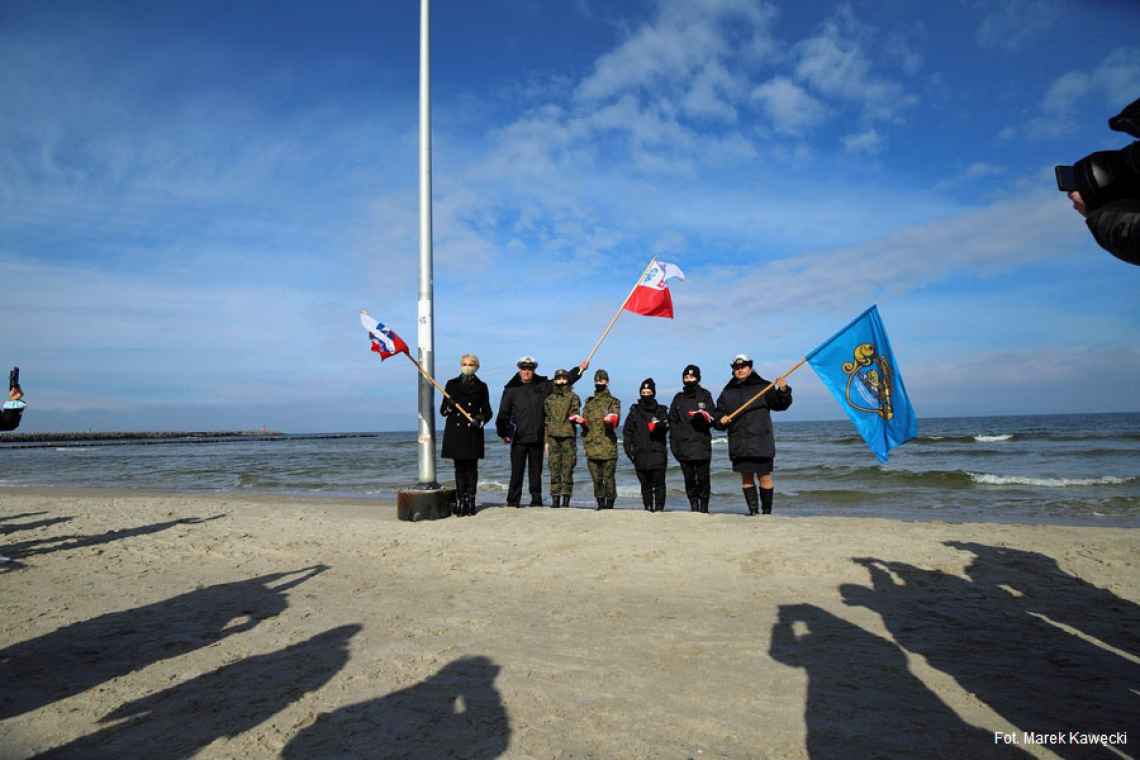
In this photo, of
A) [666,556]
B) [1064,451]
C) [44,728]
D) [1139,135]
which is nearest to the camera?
[1139,135]

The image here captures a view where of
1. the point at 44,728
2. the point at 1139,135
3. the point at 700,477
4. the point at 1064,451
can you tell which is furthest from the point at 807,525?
the point at 1064,451

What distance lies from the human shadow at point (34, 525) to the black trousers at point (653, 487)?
831cm

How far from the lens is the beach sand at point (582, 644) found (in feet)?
9.54

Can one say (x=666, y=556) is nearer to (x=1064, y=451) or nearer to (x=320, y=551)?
(x=320, y=551)

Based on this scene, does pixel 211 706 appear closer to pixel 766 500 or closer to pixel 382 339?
pixel 382 339

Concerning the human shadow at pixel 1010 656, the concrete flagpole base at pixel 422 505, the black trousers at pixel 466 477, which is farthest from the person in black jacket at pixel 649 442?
the human shadow at pixel 1010 656

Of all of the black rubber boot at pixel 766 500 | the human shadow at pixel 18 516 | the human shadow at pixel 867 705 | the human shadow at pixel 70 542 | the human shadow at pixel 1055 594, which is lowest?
the human shadow at pixel 1055 594

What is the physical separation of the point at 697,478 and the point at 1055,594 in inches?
184

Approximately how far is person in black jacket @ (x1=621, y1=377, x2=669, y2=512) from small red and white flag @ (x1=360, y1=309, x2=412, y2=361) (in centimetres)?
326

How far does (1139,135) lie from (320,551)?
23.7ft

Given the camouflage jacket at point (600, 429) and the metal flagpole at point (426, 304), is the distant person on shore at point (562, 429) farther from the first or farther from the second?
the metal flagpole at point (426, 304)

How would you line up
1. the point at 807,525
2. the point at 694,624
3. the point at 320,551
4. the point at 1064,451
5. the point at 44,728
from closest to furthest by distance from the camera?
the point at 44,728 < the point at 694,624 < the point at 320,551 < the point at 807,525 < the point at 1064,451

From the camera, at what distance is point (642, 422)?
31.0 feet

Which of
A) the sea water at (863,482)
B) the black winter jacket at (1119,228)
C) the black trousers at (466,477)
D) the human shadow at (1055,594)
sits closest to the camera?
the black winter jacket at (1119,228)
